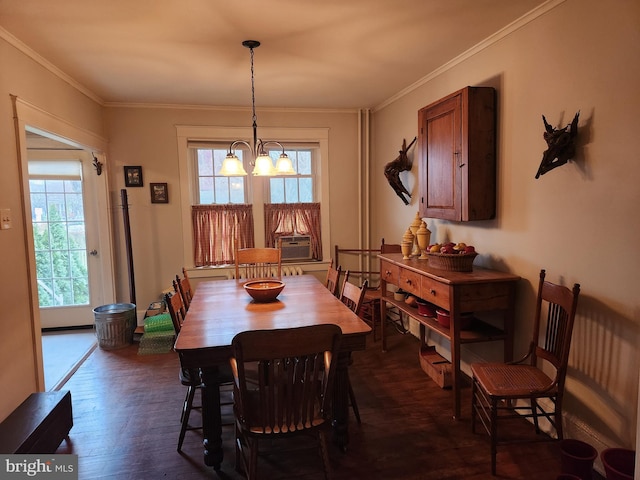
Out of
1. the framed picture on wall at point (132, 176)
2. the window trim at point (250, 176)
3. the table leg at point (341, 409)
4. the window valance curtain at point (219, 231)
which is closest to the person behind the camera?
the table leg at point (341, 409)

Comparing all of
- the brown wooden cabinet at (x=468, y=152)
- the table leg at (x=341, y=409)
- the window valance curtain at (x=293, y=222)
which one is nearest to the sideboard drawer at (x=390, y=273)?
the brown wooden cabinet at (x=468, y=152)

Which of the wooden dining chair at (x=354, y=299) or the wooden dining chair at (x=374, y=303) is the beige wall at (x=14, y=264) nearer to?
the wooden dining chair at (x=354, y=299)

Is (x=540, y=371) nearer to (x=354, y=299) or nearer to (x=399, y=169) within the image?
(x=354, y=299)

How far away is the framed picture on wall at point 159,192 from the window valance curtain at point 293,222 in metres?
1.11

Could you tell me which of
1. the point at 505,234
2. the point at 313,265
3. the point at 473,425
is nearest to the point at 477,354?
the point at 473,425

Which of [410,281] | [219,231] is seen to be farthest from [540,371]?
[219,231]

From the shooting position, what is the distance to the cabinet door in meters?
2.76

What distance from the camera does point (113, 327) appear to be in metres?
3.82

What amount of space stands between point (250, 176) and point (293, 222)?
29.0 inches

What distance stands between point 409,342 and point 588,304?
2.01 metres

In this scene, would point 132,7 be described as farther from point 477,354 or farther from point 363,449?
point 477,354

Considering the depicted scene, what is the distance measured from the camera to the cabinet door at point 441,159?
9.07 feet

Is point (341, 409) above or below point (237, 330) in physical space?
below

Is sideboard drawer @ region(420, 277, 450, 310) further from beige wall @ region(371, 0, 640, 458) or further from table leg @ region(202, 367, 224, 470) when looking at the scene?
table leg @ region(202, 367, 224, 470)
